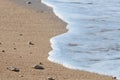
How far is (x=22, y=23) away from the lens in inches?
483

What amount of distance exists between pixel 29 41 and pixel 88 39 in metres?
1.28

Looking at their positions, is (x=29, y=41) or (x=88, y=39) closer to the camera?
(x=29, y=41)

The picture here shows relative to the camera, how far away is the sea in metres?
8.42

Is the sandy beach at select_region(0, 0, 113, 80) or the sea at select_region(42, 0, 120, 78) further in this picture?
the sea at select_region(42, 0, 120, 78)

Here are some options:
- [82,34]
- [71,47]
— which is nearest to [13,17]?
[82,34]

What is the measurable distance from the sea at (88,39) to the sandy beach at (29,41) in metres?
0.22

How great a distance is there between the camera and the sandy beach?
297 inches

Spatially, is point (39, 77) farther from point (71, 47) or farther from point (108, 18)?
point (108, 18)

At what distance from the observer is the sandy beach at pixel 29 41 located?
7551mm

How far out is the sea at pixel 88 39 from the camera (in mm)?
8423

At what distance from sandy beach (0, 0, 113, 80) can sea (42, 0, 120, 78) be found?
0.22 m

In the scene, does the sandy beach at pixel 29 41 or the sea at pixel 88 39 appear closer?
the sandy beach at pixel 29 41

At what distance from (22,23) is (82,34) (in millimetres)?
1856

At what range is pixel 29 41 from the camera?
9891 millimetres
